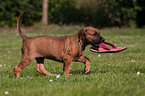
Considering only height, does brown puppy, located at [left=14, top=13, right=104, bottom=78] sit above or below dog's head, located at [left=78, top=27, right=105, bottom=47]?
below

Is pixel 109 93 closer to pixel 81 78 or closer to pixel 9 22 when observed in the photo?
pixel 81 78

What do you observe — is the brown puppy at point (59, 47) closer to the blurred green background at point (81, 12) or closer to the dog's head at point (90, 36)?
the dog's head at point (90, 36)

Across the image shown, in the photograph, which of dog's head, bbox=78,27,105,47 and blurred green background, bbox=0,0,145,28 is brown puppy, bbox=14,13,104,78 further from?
blurred green background, bbox=0,0,145,28

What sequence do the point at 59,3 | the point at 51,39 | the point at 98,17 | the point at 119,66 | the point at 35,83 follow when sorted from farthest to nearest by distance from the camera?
1. the point at 59,3
2. the point at 98,17
3. the point at 119,66
4. the point at 51,39
5. the point at 35,83

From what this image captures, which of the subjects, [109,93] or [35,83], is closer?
[109,93]


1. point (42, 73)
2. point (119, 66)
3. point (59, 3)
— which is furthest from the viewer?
point (59, 3)

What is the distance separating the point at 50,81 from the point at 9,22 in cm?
2847

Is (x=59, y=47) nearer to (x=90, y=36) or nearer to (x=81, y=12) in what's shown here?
(x=90, y=36)

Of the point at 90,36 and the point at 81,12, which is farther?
the point at 81,12

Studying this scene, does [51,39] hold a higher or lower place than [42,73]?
higher

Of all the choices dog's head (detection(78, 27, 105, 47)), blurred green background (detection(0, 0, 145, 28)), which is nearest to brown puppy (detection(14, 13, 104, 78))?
dog's head (detection(78, 27, 105, 47))

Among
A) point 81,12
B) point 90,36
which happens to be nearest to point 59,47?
point 90,36

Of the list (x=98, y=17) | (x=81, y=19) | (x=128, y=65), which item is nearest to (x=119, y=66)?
(x=128, y=65)

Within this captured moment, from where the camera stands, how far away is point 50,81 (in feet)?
14.9
